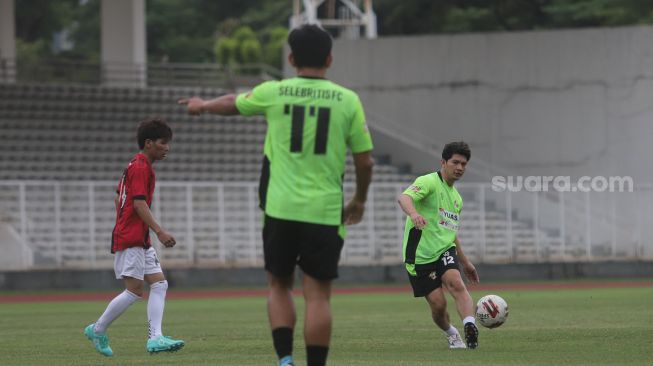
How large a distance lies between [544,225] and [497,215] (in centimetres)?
108

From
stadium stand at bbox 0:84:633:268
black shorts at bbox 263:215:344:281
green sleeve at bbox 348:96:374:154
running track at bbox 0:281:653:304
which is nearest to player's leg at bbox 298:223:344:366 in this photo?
black shorts at bbox 263:215:344:281

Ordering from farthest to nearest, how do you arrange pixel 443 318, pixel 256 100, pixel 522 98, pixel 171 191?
pixel 522 98 < pixel 171 191 < pixel 443 318 < pixel 256 100

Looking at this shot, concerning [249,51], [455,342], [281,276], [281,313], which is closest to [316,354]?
[281,313]

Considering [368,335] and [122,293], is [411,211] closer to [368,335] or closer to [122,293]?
[122,293]

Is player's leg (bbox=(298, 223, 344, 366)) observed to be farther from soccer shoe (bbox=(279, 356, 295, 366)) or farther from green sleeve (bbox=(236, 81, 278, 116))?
green sleeve (bbox=(236, 81, 278, 116))

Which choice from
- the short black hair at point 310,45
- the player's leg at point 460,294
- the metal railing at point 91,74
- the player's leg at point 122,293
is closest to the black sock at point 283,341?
the short black hair at point 310,45

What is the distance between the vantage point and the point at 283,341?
8.20 metres

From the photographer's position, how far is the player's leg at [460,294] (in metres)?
11.7

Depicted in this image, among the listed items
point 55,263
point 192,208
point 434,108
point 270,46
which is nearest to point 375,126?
point 434,108

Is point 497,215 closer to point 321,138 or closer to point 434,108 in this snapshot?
point 434,108

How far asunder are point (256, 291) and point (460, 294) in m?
15.3

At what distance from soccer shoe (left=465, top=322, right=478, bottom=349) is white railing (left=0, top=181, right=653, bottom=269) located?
17657 millimetres

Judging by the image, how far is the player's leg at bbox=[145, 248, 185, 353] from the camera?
11430 mm

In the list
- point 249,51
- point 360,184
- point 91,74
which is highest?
point 249,51
